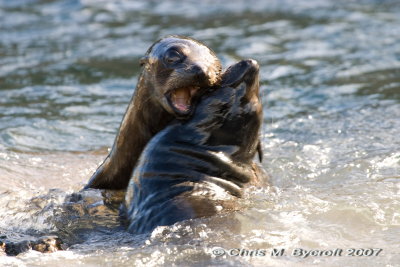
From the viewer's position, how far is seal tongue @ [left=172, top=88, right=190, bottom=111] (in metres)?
4.54

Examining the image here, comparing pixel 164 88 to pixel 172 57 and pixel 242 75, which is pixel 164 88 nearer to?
pixel 172 57

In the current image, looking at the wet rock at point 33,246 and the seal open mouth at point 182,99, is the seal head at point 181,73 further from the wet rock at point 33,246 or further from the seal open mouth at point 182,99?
the wet rock at point 33,246

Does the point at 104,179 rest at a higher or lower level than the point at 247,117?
lower

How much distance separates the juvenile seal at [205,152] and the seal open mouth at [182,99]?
0.07 meters

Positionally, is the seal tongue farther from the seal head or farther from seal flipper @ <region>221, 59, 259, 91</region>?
seal flipper @ <region>221, 59, 259, 91</region>

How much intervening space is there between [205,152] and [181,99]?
1.07ft

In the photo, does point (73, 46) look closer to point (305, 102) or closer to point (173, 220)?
point (305, 102)

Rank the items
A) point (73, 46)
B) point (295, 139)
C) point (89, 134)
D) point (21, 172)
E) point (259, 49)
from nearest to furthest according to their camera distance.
Result: point (21, 172)
point (295, 139)
point (89, 134)
point (259, 49)
point (73, 46)

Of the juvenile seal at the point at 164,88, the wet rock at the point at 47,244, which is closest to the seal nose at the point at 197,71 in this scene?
the juvenile seal at the point at 164,88

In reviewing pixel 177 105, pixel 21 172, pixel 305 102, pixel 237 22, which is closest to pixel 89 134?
pixel 21 172

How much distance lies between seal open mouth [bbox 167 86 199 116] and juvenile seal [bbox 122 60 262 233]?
2.6 inches

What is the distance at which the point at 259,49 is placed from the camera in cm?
1060

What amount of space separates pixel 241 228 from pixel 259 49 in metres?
6.38

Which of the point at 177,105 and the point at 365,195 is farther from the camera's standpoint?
the point at 365,195
